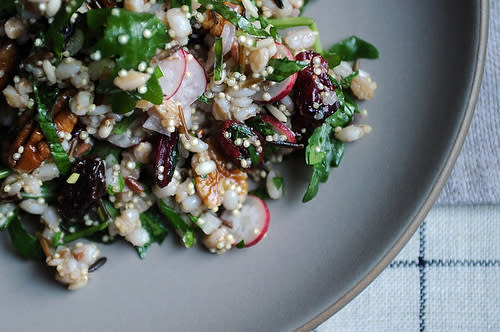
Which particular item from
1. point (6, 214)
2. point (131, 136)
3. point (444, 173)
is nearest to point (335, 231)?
point (444, 173)

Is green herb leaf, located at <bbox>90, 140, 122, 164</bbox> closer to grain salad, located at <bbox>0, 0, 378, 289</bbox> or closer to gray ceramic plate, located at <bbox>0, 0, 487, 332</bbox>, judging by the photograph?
grain salad, located at <bbox>0, 0, 378, 289</bbox>

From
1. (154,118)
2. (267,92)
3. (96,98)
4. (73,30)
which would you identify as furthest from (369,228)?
(73,30)

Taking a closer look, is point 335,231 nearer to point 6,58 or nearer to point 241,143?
point 241,143

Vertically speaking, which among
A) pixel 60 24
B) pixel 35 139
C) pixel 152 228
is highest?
pixel 60 24

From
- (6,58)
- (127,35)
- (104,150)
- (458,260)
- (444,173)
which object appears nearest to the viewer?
(127,35)

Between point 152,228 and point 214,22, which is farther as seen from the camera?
point 152,228

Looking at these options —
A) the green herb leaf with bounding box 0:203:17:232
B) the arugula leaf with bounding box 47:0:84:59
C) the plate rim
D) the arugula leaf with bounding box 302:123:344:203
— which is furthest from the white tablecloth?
the arugula leaf with bounding box 47:0:84:59
